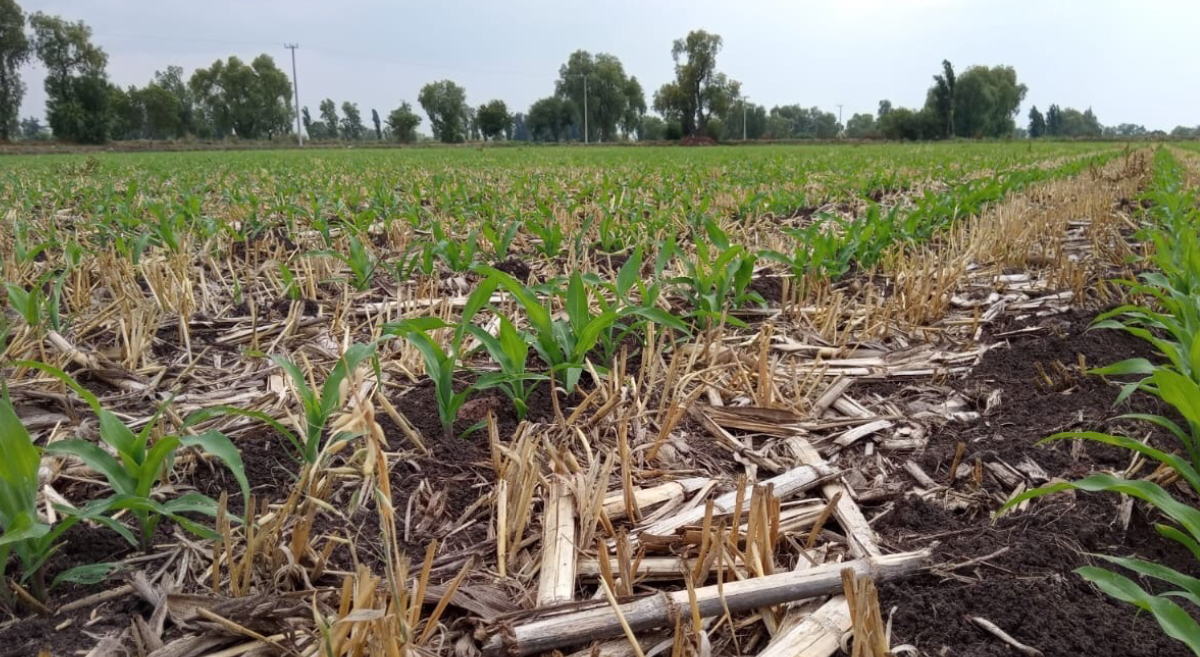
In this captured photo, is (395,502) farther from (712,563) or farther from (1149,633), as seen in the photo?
(1149,633)

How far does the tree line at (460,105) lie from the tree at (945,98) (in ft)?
0.31

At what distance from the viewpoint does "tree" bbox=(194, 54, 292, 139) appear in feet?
262

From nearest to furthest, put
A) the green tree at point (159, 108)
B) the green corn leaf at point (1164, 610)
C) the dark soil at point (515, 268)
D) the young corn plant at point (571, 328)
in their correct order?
the green corn leaf at point (1164, 610) < the young corn plant at point (571, 328) < the dark soil at point (515, 268) < the green tree at point (159, 108)

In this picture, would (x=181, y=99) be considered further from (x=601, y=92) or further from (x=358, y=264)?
(x=358, y=264)

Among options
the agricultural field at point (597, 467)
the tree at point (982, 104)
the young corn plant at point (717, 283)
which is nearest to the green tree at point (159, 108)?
the tree at point (982, 104)

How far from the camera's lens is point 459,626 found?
136 centimetres

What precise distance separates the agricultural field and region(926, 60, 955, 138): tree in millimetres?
71857

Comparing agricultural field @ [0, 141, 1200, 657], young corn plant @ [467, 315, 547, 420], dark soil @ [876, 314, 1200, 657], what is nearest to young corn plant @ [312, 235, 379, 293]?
agricultural field @ [0, 141, 1200, 657]

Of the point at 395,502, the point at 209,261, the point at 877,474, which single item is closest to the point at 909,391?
the point at 877,474

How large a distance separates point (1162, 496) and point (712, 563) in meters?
0.84

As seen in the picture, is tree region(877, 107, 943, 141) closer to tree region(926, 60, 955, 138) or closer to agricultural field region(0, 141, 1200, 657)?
tree region(926, 60, 955, 138)

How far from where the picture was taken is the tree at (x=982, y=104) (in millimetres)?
71562

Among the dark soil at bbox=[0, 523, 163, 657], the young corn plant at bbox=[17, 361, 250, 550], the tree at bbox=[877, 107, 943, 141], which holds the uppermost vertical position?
the tree at bbox=[877, 107, 943, 141]

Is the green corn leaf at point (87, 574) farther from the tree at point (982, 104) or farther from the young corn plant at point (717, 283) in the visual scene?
the tree at point (982, 104)
